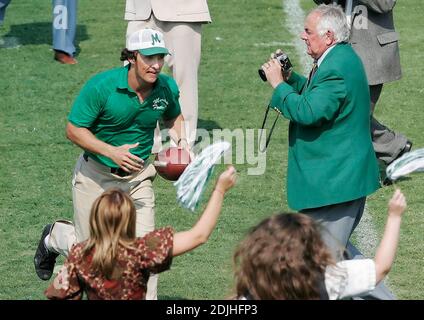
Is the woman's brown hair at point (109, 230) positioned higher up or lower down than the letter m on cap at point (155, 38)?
lower down

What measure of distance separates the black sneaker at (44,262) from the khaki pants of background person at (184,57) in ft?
8.21

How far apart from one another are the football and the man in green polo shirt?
6cm

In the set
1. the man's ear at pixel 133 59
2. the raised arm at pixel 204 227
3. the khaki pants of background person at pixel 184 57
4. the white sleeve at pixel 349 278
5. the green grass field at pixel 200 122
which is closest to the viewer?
the white sleeve at pixel 349 278

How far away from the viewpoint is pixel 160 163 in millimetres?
7480

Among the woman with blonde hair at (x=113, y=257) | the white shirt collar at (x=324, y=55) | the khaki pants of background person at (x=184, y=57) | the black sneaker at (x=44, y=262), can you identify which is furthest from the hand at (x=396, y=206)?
the khaki pants of background person at (x=184, y=57)

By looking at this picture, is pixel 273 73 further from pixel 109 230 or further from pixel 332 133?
pixel 109 230

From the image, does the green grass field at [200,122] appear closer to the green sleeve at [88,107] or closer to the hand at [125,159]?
the hand at [125,159]

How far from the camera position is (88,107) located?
23.6ft

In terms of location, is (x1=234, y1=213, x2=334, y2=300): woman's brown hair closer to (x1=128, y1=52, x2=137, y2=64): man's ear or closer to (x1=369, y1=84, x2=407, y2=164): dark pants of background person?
(x1=128, y1=52, x2=137, y2=64): man's ear

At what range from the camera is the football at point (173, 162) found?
7453 millimetres

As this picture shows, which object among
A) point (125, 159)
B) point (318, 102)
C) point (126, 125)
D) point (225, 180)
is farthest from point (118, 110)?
point (225, 180)
